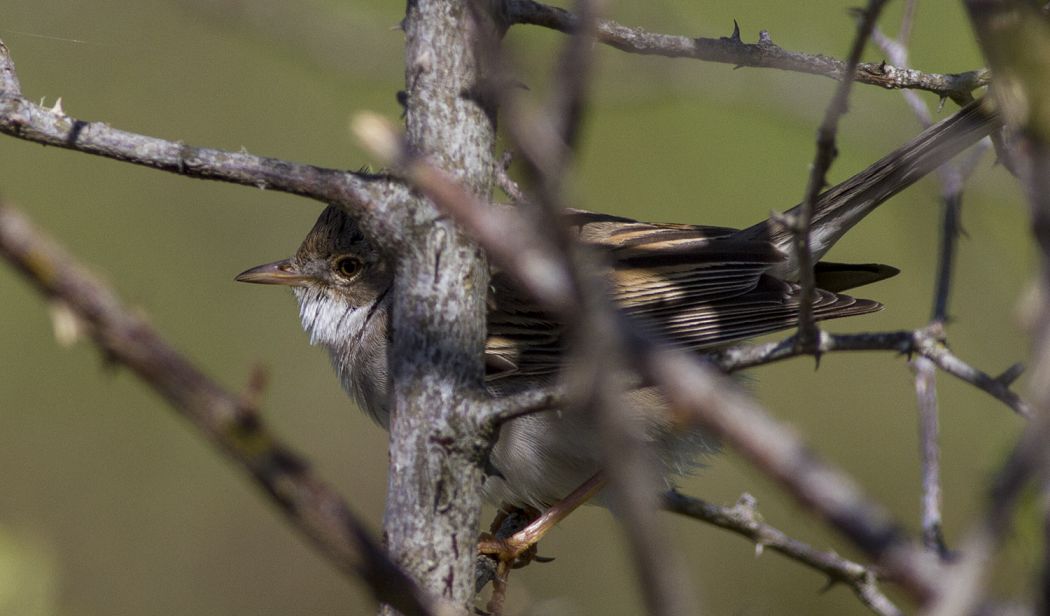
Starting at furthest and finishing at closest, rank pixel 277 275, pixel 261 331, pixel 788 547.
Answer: pixel 261 331, pixel 277 275, pixel 788 547

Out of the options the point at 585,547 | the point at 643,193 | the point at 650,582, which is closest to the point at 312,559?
the point at 585,547

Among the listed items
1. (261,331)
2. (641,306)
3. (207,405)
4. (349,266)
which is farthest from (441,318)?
(261,331)

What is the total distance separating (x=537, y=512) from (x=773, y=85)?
1.73 meters

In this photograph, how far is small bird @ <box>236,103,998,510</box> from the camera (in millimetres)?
3229

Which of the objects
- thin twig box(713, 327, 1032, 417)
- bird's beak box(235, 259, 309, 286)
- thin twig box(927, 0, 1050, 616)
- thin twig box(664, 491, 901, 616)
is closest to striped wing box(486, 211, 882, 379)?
thin twig box(664, 491, 901, 616)

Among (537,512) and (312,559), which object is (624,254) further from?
(312,559)

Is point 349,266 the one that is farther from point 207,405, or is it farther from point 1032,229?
point 1032,229

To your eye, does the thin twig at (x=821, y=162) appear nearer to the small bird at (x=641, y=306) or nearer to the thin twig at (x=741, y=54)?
the thin twig at (x=741, y=54)

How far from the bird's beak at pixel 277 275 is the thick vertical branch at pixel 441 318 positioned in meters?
2.03

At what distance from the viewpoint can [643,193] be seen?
5.49 meters

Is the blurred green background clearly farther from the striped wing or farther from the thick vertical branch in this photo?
the thick vertical branch

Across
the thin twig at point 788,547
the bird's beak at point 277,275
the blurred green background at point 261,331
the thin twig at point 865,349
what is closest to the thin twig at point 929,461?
the thin twig at point 788,547

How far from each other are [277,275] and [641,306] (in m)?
1.47

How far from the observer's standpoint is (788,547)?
216cm
